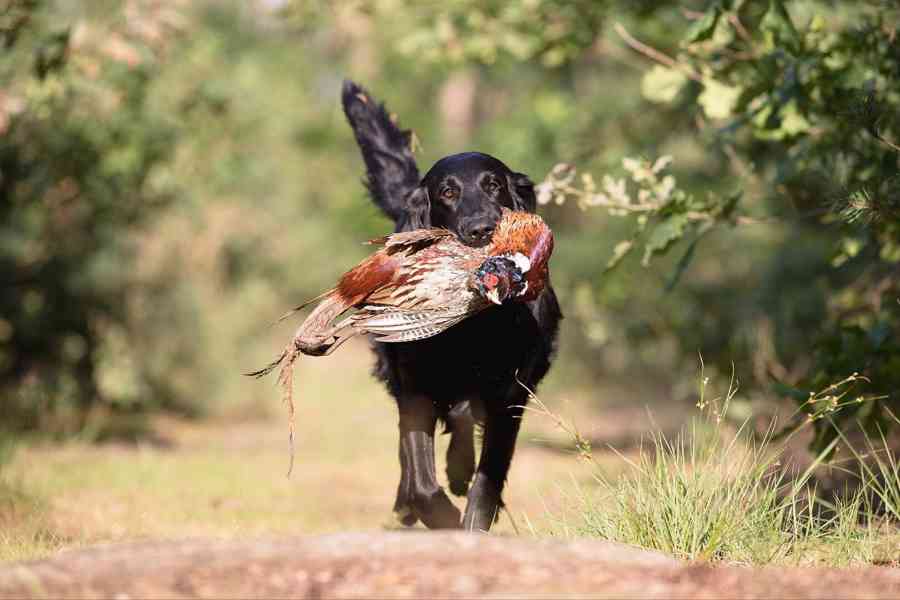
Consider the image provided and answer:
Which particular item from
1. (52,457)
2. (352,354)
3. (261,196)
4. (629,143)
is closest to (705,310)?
(629,143)

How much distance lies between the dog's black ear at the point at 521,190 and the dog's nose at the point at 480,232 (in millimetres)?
542

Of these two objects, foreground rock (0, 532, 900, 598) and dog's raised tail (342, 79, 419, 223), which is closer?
foreground rock (0, 532, 900, 598)

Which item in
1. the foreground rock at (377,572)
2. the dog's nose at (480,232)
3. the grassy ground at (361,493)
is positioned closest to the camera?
the foreground rock at (377,572)

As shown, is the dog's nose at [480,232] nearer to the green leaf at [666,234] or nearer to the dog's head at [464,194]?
the dog's head at [464,194]

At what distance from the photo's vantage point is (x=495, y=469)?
497cm

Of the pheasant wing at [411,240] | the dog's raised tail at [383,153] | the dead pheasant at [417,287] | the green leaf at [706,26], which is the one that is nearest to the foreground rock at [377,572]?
the dead pheasant at [417,287]

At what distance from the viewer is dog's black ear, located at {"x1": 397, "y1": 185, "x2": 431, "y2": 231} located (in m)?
5.20

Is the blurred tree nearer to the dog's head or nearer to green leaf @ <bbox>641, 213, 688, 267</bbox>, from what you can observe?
green leaf @ <bbox>641, 213, 688, 267</bbox>

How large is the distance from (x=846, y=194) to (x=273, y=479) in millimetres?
4669

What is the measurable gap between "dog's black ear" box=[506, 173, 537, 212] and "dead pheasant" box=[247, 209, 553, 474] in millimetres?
1000

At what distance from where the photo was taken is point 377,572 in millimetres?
3215

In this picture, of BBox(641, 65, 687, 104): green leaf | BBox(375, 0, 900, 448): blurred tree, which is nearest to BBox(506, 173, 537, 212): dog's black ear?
BBox(375, 0, 900, 448): blurred tree

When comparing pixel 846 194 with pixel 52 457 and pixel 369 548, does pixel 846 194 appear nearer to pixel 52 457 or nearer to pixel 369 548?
pixel 369 548

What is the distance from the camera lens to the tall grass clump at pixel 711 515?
401 cm
